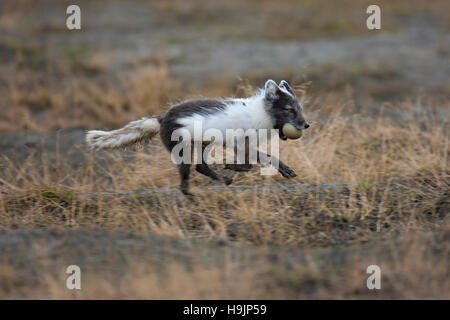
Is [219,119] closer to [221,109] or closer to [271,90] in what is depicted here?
[221,109]

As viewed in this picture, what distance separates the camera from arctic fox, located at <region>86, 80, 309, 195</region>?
6.14m

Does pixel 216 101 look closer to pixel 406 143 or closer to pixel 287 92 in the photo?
pixel 287 92

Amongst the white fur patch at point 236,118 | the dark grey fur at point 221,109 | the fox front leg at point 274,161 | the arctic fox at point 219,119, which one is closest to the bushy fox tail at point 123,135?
the arctic fox at point 219,119

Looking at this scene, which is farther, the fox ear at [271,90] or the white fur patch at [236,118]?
the fox ear at [271,90]

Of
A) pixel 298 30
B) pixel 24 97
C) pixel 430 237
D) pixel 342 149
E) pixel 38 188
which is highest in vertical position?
pixel 298 30

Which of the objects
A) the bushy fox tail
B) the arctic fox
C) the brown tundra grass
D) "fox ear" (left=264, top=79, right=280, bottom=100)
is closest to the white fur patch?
the arctic fox

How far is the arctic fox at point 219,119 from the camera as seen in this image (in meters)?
6.14

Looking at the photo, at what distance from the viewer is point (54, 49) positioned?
15.8 m

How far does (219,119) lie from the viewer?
6125 millimetres

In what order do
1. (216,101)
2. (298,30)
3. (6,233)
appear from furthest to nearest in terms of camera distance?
(298,30)
(216,101)
(6,233)

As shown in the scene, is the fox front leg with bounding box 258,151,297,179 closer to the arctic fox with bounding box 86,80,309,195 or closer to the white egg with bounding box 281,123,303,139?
the arctic fox with bounding box 86,80,309,195

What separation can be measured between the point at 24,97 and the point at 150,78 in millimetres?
2633

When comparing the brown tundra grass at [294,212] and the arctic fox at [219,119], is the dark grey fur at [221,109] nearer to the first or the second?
the arctic fox at [219,119]

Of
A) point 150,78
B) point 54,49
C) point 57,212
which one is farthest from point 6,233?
point 54,49
